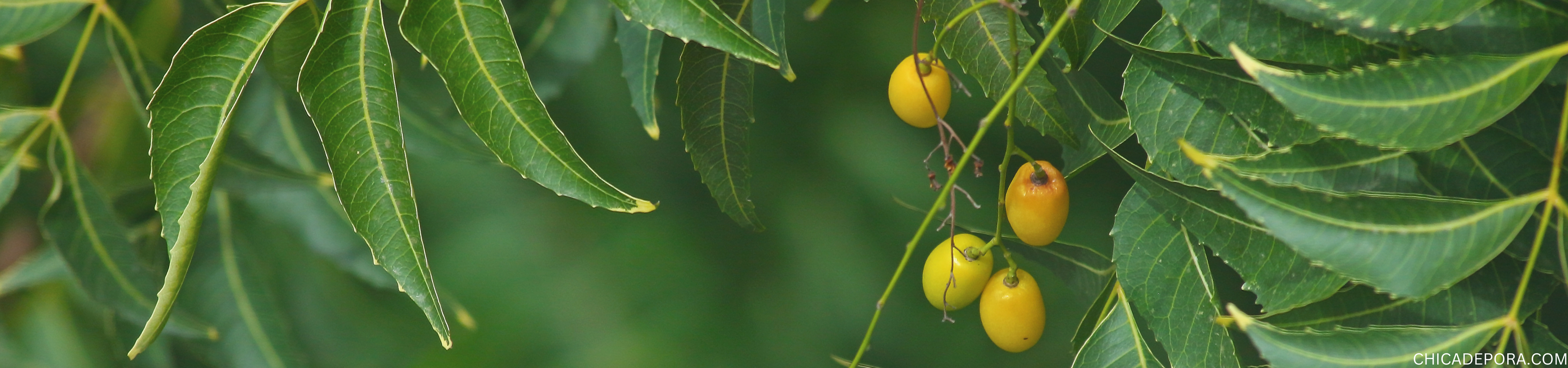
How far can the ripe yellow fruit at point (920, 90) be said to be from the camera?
0.32m

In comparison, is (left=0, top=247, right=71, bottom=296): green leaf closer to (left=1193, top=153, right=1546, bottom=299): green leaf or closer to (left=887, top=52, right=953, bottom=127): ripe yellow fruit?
(left=887, top=52, right=953, bottom=127): ripe yellow fruit

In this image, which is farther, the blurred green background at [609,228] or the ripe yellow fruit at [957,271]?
the blurred green background at [609,228]

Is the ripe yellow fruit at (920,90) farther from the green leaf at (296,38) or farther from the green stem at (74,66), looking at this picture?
the green stem at (74,66)

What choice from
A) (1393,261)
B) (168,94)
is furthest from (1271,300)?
(168,94)

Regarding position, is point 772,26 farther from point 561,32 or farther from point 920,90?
point 561,32

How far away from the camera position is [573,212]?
1.87 feet

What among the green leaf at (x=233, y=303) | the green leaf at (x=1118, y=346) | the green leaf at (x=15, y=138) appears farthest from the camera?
the green leaf at (x=233, y=303)

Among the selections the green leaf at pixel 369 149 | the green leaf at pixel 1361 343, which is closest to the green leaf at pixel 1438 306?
the green leaf at pixel 1361 343

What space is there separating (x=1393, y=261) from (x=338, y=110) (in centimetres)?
29

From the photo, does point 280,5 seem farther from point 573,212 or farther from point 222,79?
point 573,212

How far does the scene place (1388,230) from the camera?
0.65 ft

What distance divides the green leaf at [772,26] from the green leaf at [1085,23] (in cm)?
9

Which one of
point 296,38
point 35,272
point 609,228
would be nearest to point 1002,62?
point 296,38

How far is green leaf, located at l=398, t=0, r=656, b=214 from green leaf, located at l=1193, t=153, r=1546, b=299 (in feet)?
0.55
